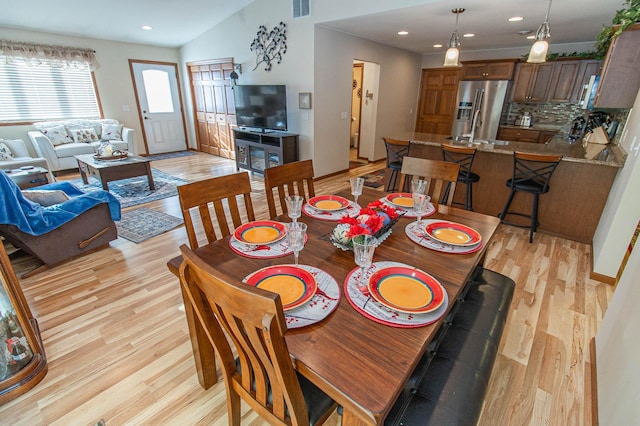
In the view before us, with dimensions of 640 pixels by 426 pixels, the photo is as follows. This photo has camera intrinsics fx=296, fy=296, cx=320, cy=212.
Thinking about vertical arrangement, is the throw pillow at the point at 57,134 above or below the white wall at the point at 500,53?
below

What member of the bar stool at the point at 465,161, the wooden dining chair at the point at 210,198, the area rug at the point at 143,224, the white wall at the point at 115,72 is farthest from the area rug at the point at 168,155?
the bar stool at the point at 465,161

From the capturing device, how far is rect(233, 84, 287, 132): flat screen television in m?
5.07

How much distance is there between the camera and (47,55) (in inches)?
209

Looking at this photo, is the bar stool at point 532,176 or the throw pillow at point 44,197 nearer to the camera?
the throw pillow at point 44,197

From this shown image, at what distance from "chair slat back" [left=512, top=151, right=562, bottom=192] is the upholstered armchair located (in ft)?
12.7

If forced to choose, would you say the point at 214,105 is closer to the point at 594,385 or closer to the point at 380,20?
the point at 380,20

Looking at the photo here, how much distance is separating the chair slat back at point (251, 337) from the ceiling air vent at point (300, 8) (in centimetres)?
462

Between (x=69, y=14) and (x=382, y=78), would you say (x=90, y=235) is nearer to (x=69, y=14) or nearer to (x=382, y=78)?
(x=69, y=14)

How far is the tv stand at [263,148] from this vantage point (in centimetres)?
498

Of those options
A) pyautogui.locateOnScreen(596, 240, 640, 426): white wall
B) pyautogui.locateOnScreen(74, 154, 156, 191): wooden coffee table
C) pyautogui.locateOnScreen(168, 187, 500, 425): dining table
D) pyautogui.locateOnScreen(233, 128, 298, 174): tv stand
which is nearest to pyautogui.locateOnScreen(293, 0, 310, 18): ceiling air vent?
pyautogui.locateOnScreen(233, 128, 298, 174): tv stand

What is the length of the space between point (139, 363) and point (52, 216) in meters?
1.52

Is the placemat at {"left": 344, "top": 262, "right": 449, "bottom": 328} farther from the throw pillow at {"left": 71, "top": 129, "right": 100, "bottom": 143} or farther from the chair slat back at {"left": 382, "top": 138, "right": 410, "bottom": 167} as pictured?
the throw pillow at {"left": 71, "top": 129, "right": 100, "bottom": 143}

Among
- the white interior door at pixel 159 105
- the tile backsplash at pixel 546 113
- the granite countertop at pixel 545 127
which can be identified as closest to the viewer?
the tile backsplash at pixel 546 113

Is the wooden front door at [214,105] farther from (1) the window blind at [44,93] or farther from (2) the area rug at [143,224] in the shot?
(2) the area rug at [143,224]
